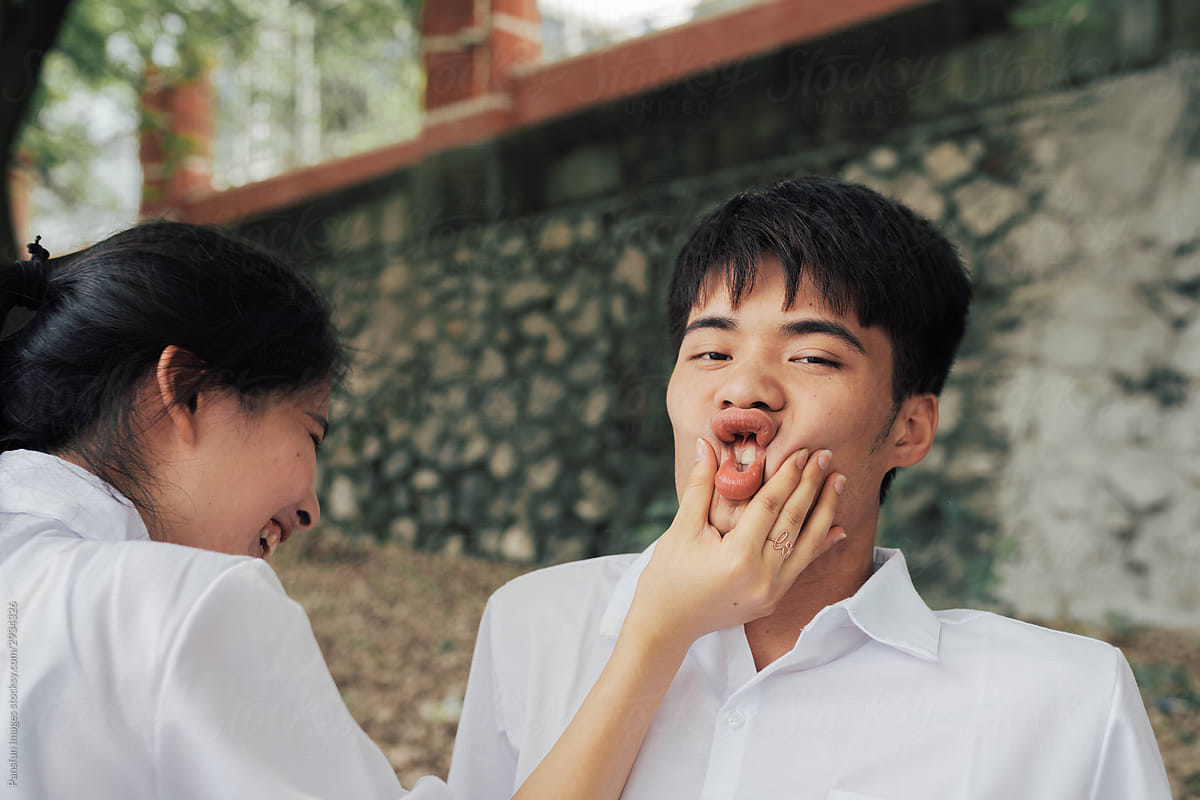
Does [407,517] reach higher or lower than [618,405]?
lower

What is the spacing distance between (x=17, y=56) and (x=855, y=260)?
5.36 metres

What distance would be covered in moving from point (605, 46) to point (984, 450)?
3.28 m

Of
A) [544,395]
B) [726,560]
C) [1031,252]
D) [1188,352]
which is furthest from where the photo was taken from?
[544,395]

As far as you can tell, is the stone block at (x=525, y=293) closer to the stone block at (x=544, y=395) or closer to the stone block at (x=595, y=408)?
the stone block at (x=544, y=395)

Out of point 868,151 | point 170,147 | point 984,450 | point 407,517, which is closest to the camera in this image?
point 984,450

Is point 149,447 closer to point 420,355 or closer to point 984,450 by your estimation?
point 984,450

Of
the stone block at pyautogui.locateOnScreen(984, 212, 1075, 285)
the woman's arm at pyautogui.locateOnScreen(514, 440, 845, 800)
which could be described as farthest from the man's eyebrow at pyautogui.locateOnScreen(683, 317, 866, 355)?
the stone block at pyautogui.locateOnScreen(984, 212, 1075, 285)

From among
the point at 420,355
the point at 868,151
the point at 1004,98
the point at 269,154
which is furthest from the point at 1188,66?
the point at 269,154

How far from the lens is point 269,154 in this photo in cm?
801

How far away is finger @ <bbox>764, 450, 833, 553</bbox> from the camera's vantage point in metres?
1.37

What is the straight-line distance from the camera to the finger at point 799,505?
4.48 ft

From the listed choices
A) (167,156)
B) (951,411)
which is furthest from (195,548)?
(167,156)

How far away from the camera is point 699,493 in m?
1.44

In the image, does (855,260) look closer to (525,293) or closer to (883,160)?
(883,160)
